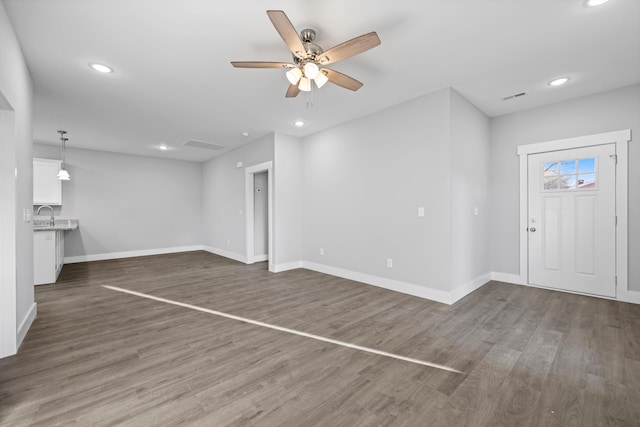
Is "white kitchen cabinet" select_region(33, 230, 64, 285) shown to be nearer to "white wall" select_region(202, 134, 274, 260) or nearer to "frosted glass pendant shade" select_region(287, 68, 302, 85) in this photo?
"white wall" select_region(202, 134, 274, 260)

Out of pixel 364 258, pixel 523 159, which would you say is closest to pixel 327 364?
pixel 364 258

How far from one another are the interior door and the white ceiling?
36.9 inches

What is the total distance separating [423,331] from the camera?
8.87 feet

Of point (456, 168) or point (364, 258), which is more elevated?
point (456, 168)

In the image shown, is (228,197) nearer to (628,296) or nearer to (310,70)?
(310,70)

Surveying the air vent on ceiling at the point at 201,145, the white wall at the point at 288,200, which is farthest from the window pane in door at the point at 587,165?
the air vent on ceiling at the point at 201,145

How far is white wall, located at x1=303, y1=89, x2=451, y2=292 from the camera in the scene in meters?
3.55

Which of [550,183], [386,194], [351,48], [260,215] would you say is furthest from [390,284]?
[260,215]

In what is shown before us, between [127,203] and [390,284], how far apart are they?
23.2ft

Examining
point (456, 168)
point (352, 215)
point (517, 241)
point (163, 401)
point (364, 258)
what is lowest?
point (163, 401)

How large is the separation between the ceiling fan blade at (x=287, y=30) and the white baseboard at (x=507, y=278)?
447 centimetres

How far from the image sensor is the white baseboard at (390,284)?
3522 mm

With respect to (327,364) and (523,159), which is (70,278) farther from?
(523,159)

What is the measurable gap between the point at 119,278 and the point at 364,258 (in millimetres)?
4383
